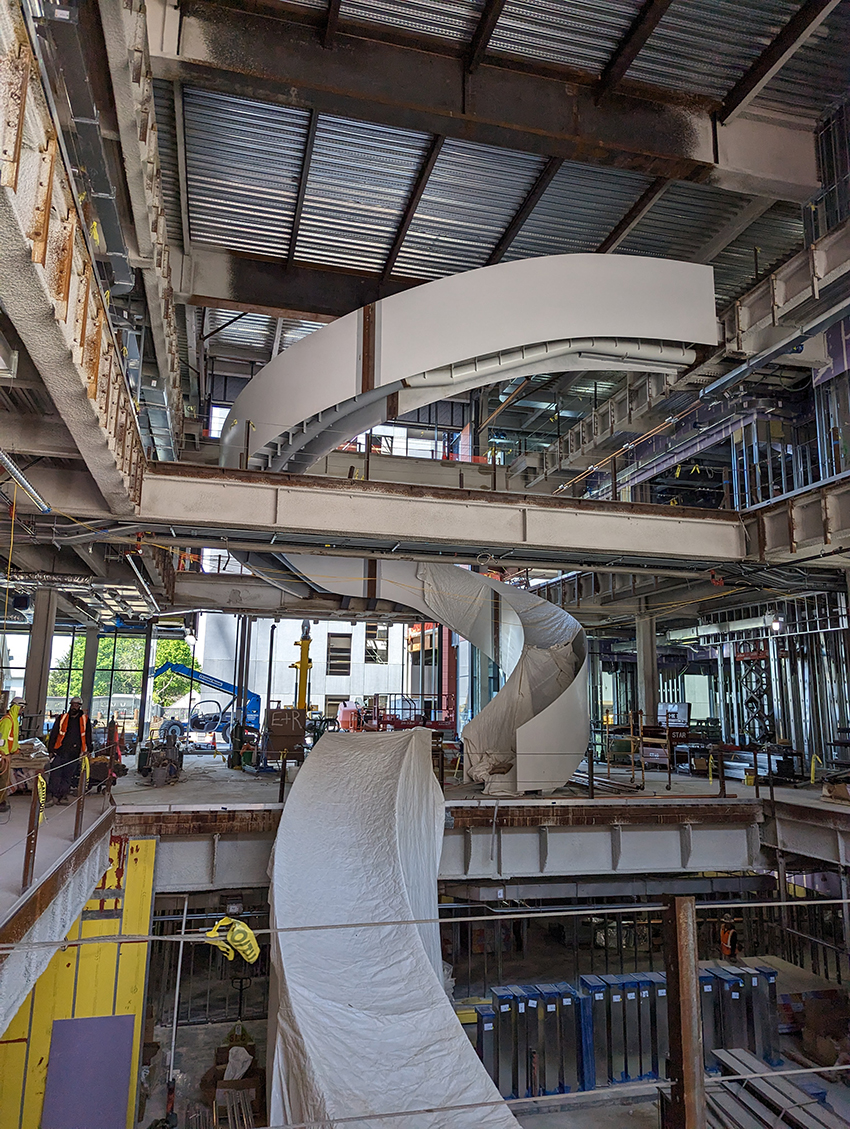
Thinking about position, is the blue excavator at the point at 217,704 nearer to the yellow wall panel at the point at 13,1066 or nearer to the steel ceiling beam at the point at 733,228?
the yellow wall panel at the point at 13,1066

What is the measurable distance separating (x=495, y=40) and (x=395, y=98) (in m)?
1.82

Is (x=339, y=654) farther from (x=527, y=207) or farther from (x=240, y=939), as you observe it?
(x=240, y=939)

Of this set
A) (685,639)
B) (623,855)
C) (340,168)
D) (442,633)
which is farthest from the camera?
(442,633)

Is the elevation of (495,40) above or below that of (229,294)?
above

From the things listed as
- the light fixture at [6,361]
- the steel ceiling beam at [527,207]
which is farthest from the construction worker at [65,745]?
the steel ceiling beam at [527,207]

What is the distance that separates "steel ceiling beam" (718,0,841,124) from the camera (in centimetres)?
1108

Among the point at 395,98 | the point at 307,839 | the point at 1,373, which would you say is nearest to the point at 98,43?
the point at 1,373

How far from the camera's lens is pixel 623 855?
15922mm

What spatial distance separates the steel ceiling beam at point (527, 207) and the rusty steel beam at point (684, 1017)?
529 inches

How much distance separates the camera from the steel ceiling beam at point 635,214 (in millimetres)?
14539

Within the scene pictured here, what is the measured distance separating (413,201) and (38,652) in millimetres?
15856

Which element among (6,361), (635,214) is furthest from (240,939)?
(635,214)

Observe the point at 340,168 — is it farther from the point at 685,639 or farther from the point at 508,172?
the point at 685,639

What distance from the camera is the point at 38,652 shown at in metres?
21.4
